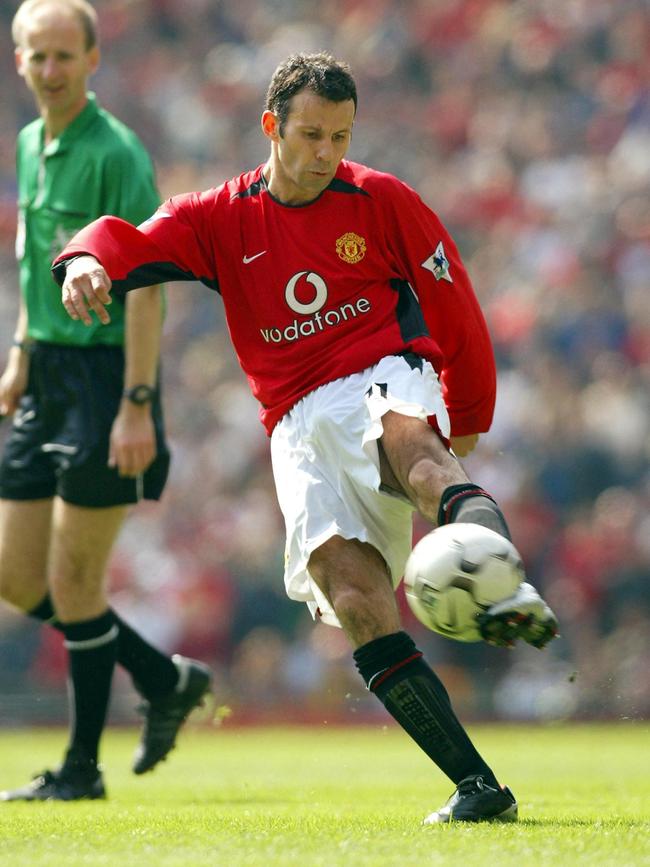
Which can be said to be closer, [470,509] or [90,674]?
[470,509]

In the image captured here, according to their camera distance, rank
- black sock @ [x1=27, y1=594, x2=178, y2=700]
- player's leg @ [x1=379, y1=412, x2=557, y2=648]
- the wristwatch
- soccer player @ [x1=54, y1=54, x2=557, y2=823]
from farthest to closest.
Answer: black sock @ [x1=27, y1=594, x2=178, y2=700]
the wristwatch
soccer player @ [x1=54, y1=54, x2=557, y2=823]
player's leg @ [x1=379, y1=412, x2=557, y2=648]

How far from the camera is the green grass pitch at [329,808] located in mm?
3564

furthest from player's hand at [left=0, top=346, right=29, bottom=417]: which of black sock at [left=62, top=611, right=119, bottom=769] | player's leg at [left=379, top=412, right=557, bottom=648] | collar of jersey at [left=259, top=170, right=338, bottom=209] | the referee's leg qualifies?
player's leg at [left=379, top=412, right=557, bottom=648]

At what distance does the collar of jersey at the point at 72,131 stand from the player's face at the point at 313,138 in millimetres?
Answer: 1534

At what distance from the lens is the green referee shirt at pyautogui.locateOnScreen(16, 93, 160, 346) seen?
586cm

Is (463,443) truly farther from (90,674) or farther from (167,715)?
(167,715)

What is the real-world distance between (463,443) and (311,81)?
4.41 feet

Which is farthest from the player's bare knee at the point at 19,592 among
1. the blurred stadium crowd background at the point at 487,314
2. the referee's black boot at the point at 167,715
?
the blurred stadium crowd background at the point at 487,314

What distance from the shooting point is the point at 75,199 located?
5941mm

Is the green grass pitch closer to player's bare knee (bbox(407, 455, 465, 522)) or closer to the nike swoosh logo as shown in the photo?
player's bare knee (bbox(407, 455, 465, 522))

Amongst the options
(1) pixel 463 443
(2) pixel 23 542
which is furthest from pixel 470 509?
(2) pixel 23 542

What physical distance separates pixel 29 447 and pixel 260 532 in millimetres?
5564

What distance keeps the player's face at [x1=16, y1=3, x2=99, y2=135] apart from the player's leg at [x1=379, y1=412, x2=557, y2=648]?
2415 millimetres

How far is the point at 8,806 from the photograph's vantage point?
5293 millimetres
